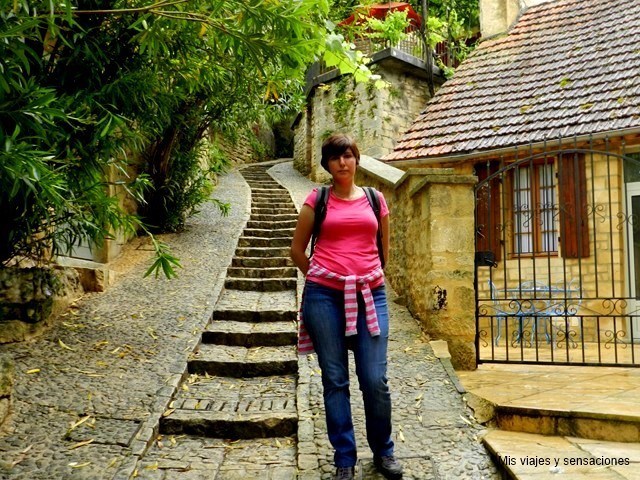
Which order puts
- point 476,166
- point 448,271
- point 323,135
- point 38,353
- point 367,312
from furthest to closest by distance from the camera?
point 323,135
point 476,166
point 448,271
point 38,353
point 367,312

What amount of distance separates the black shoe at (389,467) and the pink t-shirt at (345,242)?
888 mm

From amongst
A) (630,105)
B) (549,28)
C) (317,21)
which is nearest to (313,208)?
(317,21)

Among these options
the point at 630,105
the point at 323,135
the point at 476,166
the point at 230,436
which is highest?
the point at 323,135

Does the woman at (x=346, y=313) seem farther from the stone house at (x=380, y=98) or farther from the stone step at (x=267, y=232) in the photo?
the stone house at (x=380, y=98)

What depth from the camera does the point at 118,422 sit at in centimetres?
334

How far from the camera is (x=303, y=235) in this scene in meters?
2.83

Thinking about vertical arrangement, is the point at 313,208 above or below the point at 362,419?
above

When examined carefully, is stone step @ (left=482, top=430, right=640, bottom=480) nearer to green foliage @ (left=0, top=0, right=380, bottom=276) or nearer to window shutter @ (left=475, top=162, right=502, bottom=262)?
green foliage @ (left=0, top=0, right=380, bottom=276)

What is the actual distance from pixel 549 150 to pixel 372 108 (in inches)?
215

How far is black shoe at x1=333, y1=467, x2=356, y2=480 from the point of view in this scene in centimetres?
261

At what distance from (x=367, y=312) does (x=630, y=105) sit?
23.5 feet

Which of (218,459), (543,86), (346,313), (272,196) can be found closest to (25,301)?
(218,459)

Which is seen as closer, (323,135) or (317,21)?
(317,21)

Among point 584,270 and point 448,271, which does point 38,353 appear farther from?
point 584,270
